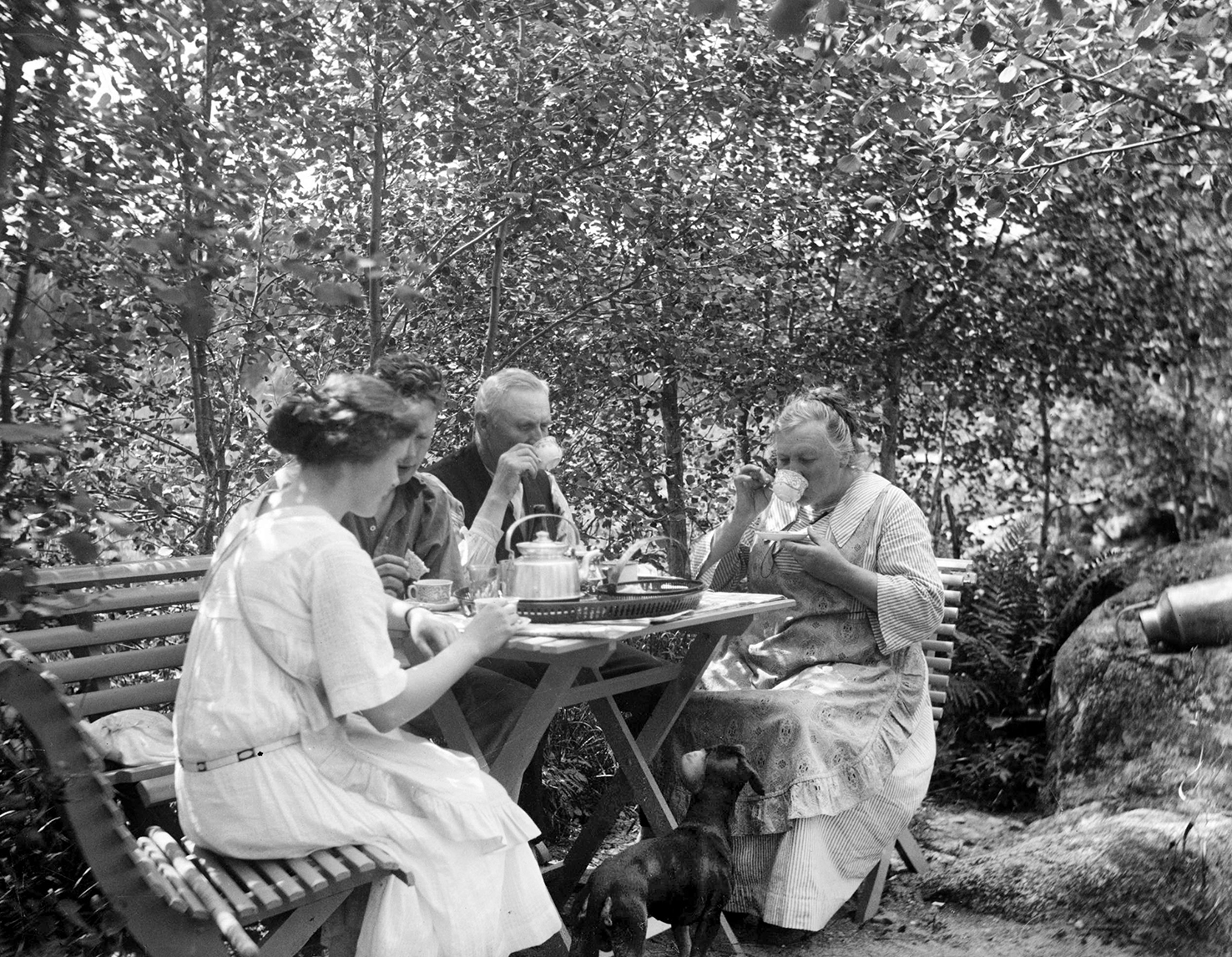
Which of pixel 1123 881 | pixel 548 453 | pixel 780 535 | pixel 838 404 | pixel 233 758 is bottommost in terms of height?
pixel 1123 881

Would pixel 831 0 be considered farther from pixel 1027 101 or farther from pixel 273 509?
pixel 1027 101

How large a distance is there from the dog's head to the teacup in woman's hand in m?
0.81

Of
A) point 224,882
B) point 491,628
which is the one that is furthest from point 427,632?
point 224,882

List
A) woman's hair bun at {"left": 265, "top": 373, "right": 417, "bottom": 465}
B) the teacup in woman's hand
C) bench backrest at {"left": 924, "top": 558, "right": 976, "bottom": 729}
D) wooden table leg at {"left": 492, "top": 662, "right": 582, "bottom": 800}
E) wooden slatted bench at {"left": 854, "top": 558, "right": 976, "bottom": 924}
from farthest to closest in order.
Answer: bench backrest at {"left": 924, "top": 558, "right": 976, "bottom": 729}, wooden slatted bench at {"left": 854, "top": 558, "right": 976, "bottom": 924}, the teacup in woman's hand, wooden table leg at {"left": 492, "top": 662, "right": 582, "bottom": 800}, woman's hair bun at {"left": 265, "top": 373, "right": 417, "bottom": 465}

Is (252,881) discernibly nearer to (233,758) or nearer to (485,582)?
(233,758)

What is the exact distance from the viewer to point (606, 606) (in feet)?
9.95

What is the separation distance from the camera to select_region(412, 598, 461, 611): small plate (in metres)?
3.16

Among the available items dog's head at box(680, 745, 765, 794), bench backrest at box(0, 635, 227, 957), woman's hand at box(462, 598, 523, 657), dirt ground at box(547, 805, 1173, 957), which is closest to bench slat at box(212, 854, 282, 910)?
bench backrest at box(0, 635, 227, 957)

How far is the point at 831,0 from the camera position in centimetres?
251

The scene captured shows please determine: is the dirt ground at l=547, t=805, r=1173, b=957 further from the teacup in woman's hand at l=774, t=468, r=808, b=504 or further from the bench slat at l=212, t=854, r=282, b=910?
the bench slat at l=212, t=854, r=282, b=910

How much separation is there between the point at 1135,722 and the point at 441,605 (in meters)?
2.91

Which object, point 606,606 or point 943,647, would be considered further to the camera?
point 943,647

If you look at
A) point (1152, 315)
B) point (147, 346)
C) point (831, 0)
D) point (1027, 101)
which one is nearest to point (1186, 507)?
point (1152, 315)

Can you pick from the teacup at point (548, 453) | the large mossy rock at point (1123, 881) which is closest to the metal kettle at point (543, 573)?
the teacup at point (548, 453)
